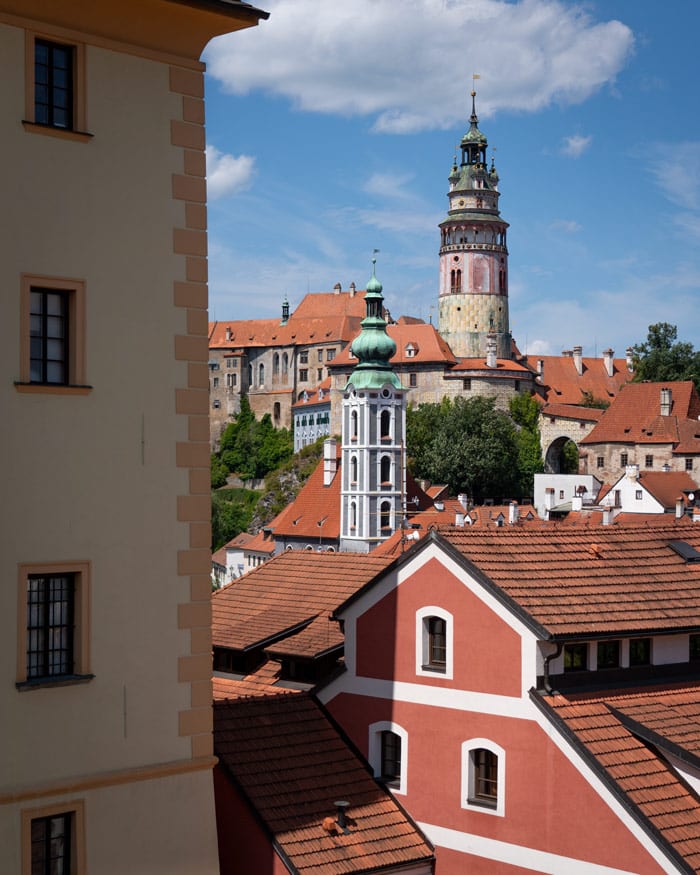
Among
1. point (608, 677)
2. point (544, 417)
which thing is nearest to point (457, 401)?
point (544, 417)

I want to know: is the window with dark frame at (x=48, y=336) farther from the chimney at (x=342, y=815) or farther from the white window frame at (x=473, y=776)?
the white window frame at (x=473, y=776)

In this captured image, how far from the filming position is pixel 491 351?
418 ft

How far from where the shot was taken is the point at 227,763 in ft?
51.9

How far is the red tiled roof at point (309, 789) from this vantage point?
49.6 ft

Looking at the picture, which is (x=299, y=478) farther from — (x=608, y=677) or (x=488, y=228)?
(x=608, y=677)

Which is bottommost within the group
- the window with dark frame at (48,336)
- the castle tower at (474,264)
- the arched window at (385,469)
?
the arched window at (385,469)

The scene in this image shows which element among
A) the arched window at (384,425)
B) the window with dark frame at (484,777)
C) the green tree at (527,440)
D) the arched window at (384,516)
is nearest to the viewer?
the window with dark frame at (484,777)

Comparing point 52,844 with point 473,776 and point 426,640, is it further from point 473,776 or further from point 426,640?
point 426,640

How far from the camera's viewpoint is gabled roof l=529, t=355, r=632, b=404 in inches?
5453

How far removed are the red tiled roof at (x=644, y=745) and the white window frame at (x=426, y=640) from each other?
1.38 meters

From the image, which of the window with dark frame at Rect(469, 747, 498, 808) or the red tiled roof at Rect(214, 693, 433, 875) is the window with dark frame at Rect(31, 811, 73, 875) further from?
the window with dark frame at Rect(469, 747, 498, 808)

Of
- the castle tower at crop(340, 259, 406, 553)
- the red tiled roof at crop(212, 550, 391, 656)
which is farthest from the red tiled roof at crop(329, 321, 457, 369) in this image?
the red tiled roof at crop(212, 550, 391, 656)

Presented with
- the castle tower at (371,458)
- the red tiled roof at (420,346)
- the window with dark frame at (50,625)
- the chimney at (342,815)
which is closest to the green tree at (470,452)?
the red tiled roof at (420,346)

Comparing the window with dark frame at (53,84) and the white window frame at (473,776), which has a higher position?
the window with dark frame at (53,84)
